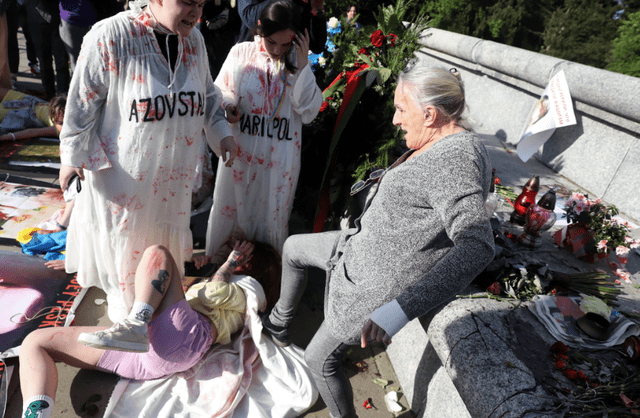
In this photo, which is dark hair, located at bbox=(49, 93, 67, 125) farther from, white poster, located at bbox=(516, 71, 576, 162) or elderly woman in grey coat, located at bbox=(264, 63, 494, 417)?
white poster, located at bbox=(516, 71, 576, 162)

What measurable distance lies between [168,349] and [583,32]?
18.4 metres

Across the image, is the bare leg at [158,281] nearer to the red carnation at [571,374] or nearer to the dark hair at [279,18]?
the dark hair at [279,18]

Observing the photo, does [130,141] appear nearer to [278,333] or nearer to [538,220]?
[278,333]

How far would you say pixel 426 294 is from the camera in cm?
145

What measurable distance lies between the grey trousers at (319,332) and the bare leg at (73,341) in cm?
61

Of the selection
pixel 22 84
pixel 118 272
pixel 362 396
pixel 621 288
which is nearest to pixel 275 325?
pixel 362 396

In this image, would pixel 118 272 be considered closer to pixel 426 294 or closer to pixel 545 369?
pixel 426 294

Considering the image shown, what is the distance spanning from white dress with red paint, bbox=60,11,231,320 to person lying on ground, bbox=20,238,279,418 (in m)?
0.33

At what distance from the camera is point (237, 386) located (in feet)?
7.59

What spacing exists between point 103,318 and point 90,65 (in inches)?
66.2

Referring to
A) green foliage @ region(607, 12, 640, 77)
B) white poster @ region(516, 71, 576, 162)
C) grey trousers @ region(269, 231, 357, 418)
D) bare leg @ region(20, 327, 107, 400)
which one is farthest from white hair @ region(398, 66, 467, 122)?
green foliage @ region(607, 12, 640, 77)

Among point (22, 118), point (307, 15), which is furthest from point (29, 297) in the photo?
point (22, 118)

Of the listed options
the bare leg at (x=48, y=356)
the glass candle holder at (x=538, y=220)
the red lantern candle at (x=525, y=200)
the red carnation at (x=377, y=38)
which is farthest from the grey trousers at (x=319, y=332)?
the red carnation at (x=377, y=38)

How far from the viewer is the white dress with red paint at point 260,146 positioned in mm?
2652
